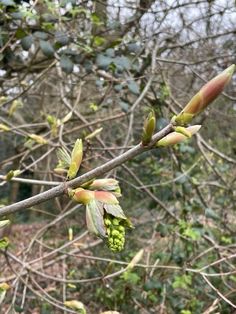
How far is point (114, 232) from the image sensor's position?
0.86 metres

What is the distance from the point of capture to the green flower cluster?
0.85 m

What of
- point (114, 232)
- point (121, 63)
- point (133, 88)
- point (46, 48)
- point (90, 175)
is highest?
point (90, 175)

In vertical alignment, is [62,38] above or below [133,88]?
above

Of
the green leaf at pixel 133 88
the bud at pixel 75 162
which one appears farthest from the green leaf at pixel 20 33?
the bud at pixel 75 162

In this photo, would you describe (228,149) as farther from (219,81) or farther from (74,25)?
(219,81)

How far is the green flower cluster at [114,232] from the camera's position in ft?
2.79

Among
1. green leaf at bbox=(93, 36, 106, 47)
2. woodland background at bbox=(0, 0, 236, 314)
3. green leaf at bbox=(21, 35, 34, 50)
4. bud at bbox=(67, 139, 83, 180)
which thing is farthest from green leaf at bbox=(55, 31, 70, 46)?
bud at bbox=(67, 139, 83, 180)

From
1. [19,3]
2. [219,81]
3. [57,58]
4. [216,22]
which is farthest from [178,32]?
[219,81]

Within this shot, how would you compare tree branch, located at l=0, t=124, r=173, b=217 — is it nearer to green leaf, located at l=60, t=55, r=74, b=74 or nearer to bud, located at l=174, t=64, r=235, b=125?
bud, located at l=174, t=64, r=235, b=125

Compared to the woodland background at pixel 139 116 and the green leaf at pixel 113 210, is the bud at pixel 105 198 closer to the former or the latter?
the green leaf at pixel 113 210

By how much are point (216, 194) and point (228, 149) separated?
3.15 feet

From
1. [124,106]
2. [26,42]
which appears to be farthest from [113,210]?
[124,106]

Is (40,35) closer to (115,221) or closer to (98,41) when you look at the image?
(98,41)

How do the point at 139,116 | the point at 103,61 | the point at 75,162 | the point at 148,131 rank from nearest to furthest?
the point at 148,131
the point at 75,162
the point at 103,61
the point at 139,116
